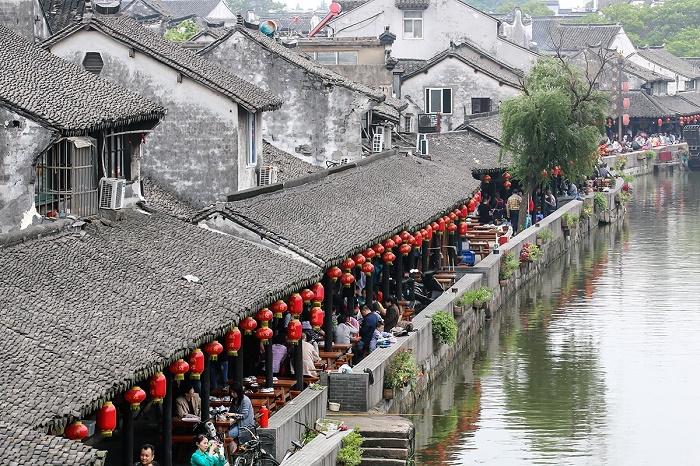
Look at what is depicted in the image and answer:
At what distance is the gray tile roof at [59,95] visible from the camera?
27.6m

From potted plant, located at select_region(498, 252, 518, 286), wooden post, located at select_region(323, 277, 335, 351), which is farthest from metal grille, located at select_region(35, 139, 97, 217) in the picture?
potted plant, located at select_region(498, 252, 518, 286)

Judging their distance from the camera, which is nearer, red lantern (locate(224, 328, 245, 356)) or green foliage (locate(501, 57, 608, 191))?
red lantern (locate(224, 328, 245, 356))

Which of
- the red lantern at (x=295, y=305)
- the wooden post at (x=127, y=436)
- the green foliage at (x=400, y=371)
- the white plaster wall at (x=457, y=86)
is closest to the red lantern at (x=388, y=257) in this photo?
the green foliage at (x=400, y=371)

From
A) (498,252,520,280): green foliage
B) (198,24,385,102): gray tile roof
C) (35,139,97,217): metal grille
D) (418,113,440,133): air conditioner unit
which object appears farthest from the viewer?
(418,113,440,133): air conditioner unit

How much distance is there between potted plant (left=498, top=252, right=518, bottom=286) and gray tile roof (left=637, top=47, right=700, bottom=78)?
2949 inches

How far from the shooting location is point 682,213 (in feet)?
265

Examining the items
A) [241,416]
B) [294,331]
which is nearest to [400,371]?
[294,331]

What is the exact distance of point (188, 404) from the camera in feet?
88.1

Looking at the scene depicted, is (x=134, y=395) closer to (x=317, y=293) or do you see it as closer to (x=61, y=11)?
(x=317, y=293)

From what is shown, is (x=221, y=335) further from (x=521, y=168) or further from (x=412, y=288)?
(x=521, y=168)

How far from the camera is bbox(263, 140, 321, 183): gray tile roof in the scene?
48.3m

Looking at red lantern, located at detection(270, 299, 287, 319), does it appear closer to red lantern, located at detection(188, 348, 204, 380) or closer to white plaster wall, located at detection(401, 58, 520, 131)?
red lantern, located at detection(188, 348, 204, 380)

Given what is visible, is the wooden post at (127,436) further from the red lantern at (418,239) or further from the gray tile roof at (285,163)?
the gray tile roof at (285,163)

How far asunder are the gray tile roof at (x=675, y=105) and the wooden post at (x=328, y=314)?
268 feet
